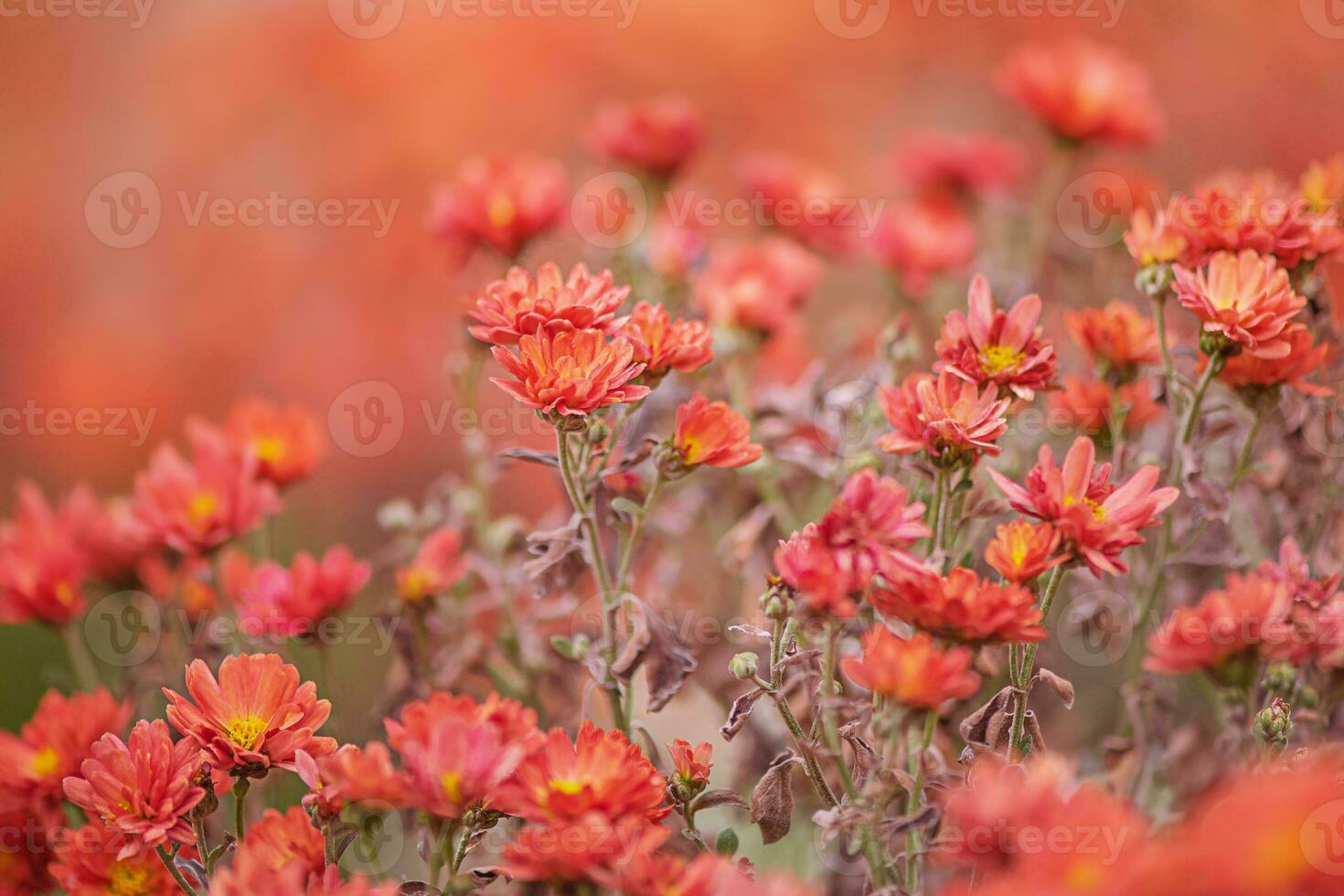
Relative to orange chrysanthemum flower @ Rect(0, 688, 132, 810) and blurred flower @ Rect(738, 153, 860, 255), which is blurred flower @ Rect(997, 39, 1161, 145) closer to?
blurred flower @ Rect(738, 153, 860, 255)

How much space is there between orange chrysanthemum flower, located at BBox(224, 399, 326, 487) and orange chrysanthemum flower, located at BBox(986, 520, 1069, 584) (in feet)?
1.72

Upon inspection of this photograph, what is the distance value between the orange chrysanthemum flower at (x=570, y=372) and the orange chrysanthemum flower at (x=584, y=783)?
0.14 metres

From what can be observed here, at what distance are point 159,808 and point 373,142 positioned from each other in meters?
1.43

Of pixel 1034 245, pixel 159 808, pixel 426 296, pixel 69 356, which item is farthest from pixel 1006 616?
pixel 69 356

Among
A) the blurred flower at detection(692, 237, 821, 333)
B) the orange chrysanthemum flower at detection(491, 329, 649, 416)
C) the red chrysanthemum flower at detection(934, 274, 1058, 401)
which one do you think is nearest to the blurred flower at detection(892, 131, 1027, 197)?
the blurred flower at detection(692, 237, 821, 333)

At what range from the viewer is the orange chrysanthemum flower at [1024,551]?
0.48m

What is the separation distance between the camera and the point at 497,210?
0.81m

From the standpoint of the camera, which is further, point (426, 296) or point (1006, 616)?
point (426, 296)

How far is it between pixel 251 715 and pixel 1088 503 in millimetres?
394

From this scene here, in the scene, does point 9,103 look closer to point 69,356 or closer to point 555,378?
point 69,356

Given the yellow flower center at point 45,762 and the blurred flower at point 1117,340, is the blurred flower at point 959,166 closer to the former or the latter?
the blurred flower at point 1117,340

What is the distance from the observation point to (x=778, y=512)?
0.75m

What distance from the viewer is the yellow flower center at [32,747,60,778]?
1.95ft

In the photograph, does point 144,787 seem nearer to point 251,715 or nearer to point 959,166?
point 251,715
